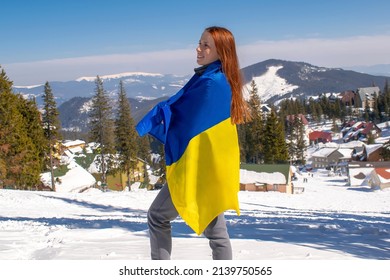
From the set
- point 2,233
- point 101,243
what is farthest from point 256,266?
point 2,233

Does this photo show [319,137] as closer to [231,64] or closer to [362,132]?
[362,132]

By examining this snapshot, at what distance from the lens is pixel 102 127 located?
41.7m

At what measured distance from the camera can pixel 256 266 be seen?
13.8ft

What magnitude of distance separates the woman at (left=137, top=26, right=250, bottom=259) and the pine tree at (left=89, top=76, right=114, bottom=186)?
38.2m

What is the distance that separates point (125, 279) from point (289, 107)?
156874 mm

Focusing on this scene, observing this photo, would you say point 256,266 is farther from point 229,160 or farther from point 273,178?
point 273,178

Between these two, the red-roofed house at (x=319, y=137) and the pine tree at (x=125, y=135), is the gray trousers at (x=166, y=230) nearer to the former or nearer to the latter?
the pine tree at (x=125, y=135)

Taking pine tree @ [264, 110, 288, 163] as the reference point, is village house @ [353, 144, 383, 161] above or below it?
below

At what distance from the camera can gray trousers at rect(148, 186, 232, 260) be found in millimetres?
3936

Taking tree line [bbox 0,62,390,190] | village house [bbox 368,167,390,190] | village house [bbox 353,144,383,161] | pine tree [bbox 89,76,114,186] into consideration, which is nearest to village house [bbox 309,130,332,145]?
village house [bbox 353,144,383,161]

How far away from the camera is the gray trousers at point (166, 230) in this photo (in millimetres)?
3936

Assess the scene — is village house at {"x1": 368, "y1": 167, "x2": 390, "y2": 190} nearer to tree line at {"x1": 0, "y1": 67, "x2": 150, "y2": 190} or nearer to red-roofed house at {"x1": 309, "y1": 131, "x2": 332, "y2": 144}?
tree line at {"x1": 0, "y1": 67, "x2": 150, "y2": 190}

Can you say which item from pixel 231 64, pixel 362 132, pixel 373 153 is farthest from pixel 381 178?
pixel 362 132

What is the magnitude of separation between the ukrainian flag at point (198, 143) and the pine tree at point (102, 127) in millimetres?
38255
